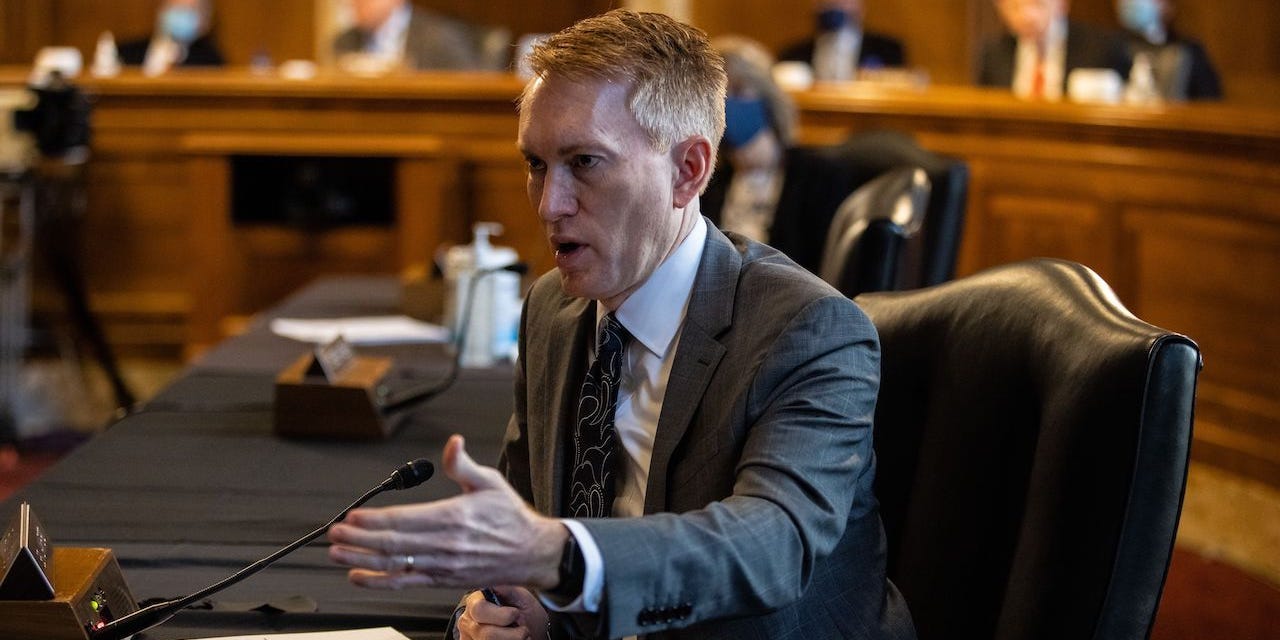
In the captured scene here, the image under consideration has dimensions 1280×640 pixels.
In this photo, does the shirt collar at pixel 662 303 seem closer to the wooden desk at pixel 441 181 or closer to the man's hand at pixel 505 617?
the man's hand at pixel 505 617

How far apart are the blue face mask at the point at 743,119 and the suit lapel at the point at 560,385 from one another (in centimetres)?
233

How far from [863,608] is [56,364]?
5257mm

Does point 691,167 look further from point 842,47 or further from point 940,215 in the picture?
point 842,47

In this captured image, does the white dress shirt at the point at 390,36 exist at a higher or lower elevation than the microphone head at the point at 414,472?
lower

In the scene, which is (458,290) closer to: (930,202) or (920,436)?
(930,202)

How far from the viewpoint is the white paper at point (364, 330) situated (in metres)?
3.21

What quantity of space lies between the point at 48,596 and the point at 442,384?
1.29m

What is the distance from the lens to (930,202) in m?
3.23

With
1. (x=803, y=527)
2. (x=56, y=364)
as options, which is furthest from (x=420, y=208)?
(x=803, y=527)

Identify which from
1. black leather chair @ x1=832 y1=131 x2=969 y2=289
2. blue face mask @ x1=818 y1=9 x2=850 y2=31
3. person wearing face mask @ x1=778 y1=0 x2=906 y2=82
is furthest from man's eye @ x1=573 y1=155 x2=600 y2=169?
blue face mask @ x1=818 y1=9 x2=850 y2=31

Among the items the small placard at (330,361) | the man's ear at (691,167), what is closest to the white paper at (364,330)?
the small placard at (330,361)

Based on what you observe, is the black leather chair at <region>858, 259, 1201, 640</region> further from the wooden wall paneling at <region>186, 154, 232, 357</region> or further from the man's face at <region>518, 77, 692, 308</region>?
the wooden wall paneling at <region>186, 154, 232, 357</region>

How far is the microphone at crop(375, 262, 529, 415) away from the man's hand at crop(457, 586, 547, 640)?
35.3 inches

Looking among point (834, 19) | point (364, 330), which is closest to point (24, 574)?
point (364, 330)
